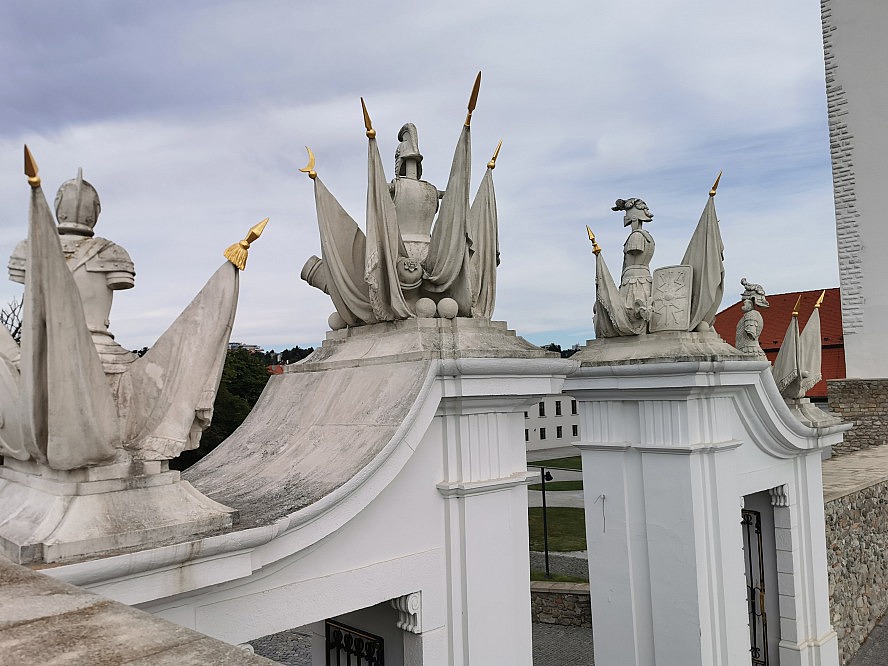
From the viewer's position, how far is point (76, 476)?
3.22 m

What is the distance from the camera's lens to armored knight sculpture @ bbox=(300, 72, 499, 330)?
16.0 ft

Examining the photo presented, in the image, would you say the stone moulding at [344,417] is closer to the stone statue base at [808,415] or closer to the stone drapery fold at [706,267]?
the stone drapery fold at [706,267]

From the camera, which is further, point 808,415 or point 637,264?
point 808,415

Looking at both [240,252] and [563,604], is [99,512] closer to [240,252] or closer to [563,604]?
[240,252]

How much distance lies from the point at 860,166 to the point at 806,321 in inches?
320

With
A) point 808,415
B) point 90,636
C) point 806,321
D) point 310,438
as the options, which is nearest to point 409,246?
point 310,438

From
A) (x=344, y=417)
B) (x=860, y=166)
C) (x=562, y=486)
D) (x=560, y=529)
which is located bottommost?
(x=562, y=486)

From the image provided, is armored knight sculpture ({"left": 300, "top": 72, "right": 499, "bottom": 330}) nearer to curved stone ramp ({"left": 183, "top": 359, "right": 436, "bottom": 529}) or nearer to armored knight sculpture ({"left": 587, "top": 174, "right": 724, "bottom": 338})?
curved stone ramp ({"left": 183, "top": 359, "right": 436, "bottom": 529})

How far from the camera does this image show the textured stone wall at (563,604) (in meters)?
11.7

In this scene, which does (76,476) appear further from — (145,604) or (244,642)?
(244,642)

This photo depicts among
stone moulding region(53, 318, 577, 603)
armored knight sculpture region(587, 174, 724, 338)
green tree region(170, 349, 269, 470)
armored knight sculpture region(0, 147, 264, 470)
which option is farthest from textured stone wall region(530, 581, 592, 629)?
green tree region(170, 349, 269, 470)

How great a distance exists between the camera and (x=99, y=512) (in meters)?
3.20

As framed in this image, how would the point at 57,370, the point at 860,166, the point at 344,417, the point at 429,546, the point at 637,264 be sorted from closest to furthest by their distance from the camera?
the point at 57,370 < the point at 429,546 < the point at 344,417 < the point at 637,264 < the point at 860,166

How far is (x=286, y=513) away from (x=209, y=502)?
43 centimetres
